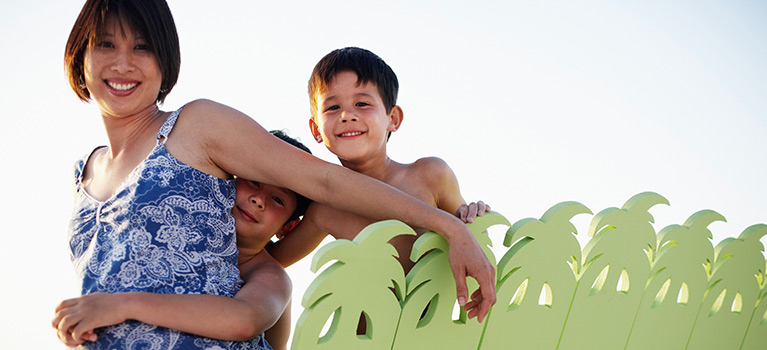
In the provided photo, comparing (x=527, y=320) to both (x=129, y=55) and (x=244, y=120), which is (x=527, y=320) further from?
(x=129, y=55)

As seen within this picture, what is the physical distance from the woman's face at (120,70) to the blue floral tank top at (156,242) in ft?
0.31

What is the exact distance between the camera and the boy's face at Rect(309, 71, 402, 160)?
1504 mm

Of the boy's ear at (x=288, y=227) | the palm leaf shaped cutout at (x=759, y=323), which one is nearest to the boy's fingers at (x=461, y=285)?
the boy's ear at (x=288, y=227)

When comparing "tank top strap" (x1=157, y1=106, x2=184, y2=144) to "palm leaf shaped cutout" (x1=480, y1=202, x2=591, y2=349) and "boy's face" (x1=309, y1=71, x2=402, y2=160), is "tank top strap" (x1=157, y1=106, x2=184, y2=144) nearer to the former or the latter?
"boy's face" (x1=309, y1=71, x2=402, y2=160)

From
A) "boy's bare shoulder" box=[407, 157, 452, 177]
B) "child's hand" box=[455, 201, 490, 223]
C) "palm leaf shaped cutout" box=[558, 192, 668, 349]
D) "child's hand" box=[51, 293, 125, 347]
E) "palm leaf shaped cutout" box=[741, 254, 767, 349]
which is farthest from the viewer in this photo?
"palm leaf shaped cutout" box=[741, 254, 767, 349]

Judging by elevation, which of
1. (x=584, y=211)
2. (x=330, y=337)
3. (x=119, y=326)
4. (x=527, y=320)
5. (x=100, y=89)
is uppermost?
(x=584, y=211)

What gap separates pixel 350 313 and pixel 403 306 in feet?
0.37

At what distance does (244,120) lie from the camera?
122 cm

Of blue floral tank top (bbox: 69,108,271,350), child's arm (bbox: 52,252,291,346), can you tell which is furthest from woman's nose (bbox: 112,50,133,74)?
child's arm (bbox: 52,252,291,346)

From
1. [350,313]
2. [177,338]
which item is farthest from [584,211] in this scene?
[177,338]

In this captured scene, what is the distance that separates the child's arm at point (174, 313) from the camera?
108 cm

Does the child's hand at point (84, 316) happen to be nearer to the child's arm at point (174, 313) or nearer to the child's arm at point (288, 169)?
the child's arm at point (174, 313)

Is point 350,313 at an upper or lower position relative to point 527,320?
lower

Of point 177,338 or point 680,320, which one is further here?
point 680,320
